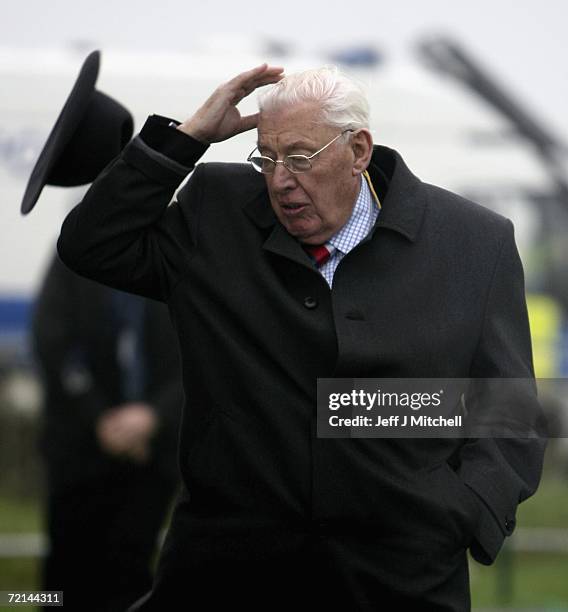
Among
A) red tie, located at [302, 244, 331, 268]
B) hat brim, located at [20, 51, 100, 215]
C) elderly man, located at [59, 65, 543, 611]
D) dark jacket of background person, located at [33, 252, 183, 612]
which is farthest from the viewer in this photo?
dark jacket of background person, located at [33, 252, 183, 612]

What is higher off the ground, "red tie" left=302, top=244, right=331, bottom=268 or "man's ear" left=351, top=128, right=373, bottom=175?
"man's ear" left=351, top=128, right=373, bottom=175

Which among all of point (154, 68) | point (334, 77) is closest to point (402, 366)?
point (334, 77)

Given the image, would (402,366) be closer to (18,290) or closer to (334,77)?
(334,77)

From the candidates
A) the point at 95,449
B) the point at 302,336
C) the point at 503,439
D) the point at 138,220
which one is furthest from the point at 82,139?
the point at 95,449

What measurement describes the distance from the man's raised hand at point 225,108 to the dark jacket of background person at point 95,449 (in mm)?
2008

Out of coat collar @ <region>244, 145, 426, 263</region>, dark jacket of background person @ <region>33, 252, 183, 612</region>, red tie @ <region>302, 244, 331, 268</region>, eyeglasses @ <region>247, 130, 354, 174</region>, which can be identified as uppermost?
eyeglasses @ <region>247, 130, 354, 174</region>

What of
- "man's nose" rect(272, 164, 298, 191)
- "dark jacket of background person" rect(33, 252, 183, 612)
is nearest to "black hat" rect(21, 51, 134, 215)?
"man's nose" rect(272, 164, 298, 191)

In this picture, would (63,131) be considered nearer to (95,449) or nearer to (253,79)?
(253,79)

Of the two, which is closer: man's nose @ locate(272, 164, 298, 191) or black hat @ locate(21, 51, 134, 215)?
man's nose @ locate(272, 164, 298, 191)

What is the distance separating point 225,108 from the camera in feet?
10.1

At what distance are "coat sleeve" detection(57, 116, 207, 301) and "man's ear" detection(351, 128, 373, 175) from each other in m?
0.30

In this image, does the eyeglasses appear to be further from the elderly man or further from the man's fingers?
the man's fingers

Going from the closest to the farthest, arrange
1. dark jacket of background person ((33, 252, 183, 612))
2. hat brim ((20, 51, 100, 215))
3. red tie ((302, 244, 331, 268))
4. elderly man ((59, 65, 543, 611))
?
1. elderly man ((59, 65, 543, 611))
2. red tie ((302, 244, 331, 268))
3. hat brim ((20, 51, 100, 215))
4. dark jacket of background person ((33, 252, 183, 612))

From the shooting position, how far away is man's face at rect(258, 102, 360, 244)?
2984mm
